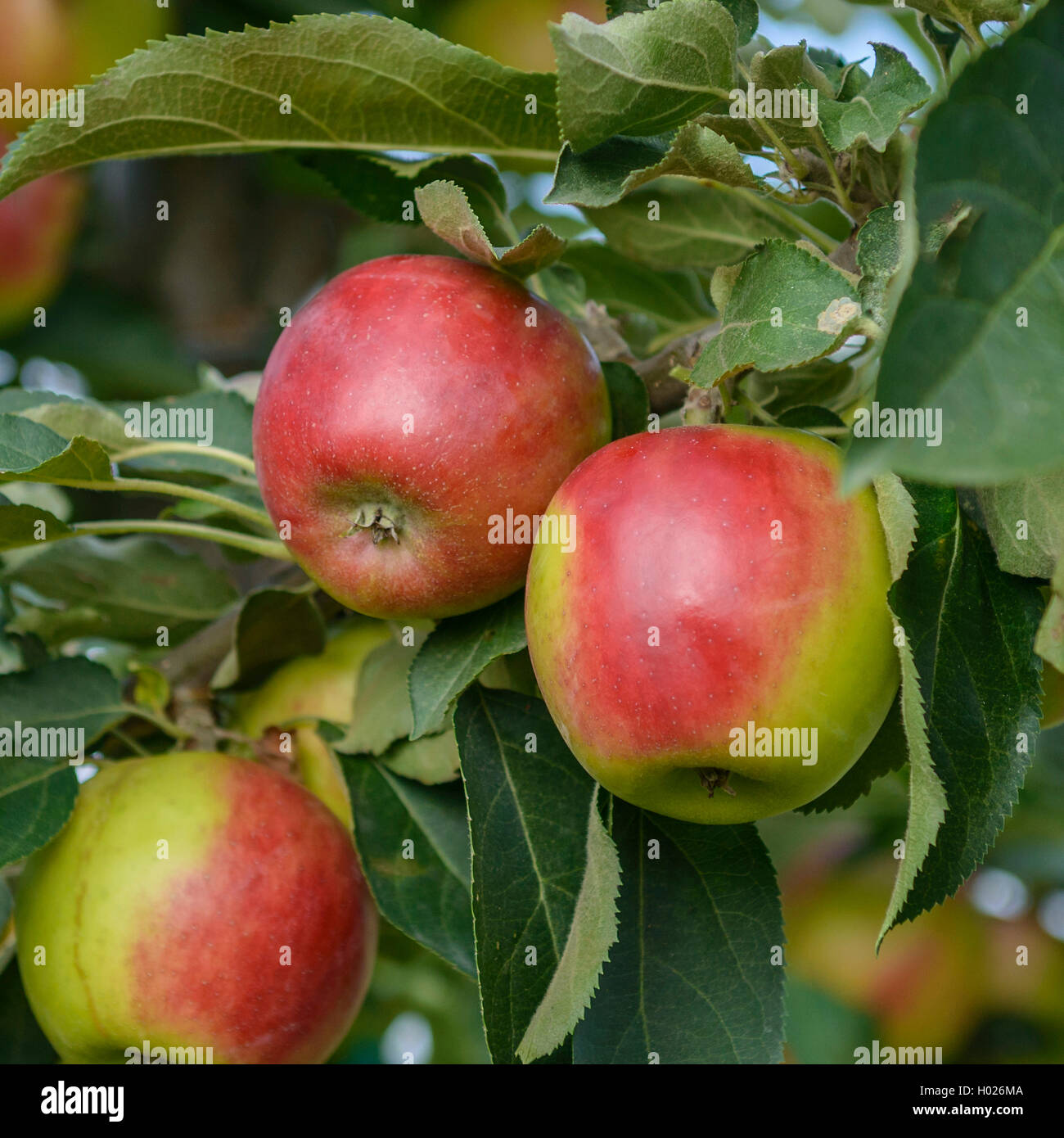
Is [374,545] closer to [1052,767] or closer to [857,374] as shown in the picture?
[857,374]

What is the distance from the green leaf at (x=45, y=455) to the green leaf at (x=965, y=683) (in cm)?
56

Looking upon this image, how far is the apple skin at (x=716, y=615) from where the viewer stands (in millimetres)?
639

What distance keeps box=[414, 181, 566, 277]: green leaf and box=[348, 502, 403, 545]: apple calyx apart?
0.61 feet

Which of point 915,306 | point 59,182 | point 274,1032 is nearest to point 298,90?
point 915,306

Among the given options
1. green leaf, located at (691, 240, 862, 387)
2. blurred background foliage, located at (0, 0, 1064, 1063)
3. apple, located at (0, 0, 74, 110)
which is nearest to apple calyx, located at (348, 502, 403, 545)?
green leaf, located at (691, 240, 862, 387)

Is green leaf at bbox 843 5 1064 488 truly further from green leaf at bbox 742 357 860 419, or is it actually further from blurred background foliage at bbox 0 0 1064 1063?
blurred background foliage at bbox 0 0 1064 1063

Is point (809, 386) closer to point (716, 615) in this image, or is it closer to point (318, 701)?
point (716, 615)

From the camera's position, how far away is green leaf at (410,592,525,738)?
2.53 ft

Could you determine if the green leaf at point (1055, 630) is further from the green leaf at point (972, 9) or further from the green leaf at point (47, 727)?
the green leaf at point (47, 727)

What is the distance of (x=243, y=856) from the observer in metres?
0.91

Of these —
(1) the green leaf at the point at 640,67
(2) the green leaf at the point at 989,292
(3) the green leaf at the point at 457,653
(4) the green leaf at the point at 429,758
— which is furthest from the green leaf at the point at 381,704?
(2) the green leaf at the point at 989,292

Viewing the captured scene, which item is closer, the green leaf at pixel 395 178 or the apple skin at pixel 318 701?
the green leaf at pixel 395 178

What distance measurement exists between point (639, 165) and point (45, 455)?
48cm

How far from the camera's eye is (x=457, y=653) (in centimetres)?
81
